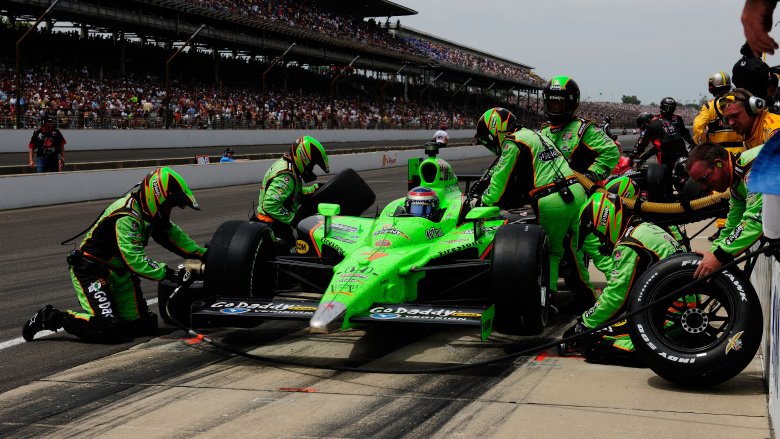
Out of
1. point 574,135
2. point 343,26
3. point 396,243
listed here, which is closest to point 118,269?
point 396,243

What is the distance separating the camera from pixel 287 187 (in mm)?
9367

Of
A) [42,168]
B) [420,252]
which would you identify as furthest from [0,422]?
[42,168]

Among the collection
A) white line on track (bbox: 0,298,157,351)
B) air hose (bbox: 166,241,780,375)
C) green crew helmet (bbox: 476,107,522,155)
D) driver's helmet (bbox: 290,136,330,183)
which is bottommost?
white line on track (bbox: 0,298,157,351)

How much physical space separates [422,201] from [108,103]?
3157 centimetres

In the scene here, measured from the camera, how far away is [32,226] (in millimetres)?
A: 14812

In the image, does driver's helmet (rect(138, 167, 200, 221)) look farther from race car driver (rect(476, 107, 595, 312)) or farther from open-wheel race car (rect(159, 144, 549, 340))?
race car driver (rect(476, 107, 595, 312))

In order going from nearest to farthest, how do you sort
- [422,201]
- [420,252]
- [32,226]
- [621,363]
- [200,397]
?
[200,397], [621,363], [420,252], [422,201], [32,226]

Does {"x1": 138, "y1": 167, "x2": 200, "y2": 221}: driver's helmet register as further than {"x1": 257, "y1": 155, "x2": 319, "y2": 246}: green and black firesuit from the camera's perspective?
No

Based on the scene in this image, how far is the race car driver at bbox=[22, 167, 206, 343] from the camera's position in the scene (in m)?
6.92

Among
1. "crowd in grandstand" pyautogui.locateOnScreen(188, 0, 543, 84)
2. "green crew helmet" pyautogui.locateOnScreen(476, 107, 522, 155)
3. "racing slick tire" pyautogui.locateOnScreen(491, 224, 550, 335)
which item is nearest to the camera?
"racing slick tire" pyautogui.locateOnScreen(491, 224, 550, 335)

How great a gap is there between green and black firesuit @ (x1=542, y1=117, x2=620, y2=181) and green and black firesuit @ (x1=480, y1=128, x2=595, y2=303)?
0.80m

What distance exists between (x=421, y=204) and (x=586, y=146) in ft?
7.32

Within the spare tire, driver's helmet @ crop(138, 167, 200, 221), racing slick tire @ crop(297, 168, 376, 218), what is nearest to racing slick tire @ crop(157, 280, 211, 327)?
driver's helmet @ crop(138, 167, 200, 221)

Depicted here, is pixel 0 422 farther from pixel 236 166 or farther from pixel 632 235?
pixel 236 166
